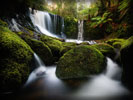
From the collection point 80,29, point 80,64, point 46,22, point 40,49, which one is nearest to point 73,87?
point 80,64

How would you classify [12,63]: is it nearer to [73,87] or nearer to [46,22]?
[73,87]

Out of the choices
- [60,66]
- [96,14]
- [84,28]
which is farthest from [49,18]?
[60,66]

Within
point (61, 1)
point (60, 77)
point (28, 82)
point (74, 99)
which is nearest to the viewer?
point (74, 99)

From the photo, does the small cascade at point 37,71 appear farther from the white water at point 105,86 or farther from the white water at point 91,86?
the white water at point 105,86

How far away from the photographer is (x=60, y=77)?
3189 mm

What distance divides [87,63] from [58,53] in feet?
7.10

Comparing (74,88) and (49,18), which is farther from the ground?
(49,18)

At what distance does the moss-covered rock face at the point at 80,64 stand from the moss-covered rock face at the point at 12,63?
1.23 metres

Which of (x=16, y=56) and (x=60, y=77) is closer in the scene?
(x=16, y=56)

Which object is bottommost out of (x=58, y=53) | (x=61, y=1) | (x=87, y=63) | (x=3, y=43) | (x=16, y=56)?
(x=58, y=53)

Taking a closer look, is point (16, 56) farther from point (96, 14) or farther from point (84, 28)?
point (96, 14)

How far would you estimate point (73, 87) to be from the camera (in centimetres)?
265

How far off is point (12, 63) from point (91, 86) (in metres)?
2.47

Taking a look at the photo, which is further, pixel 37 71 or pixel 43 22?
pixel 43 22
